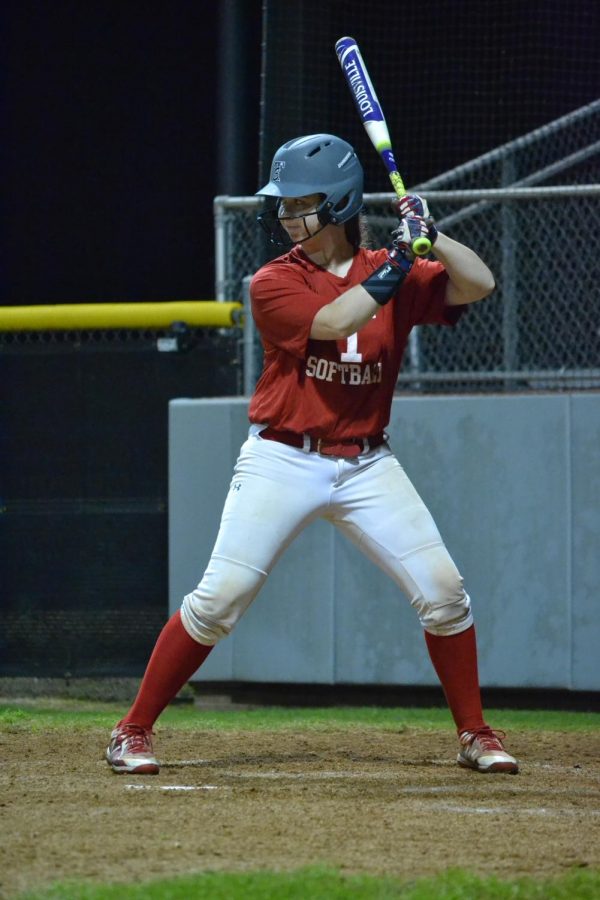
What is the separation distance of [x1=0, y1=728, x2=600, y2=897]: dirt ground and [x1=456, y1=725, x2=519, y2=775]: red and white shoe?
4cm

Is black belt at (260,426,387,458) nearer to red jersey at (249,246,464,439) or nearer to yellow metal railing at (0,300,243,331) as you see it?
red jersey at (249,246,464,439)

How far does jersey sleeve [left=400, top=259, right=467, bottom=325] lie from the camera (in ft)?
15.5

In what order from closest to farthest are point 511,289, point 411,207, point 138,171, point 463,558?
point 411,207 < point 463,558 < point 511,289 < point 138,171

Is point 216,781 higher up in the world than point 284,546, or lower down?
lower down

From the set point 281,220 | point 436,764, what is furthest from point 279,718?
point 281,220

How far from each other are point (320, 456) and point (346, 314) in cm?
51

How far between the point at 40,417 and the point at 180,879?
4.58 m

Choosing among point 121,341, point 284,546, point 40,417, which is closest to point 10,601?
point 40,417

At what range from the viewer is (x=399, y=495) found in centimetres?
464

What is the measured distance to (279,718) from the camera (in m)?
6.45

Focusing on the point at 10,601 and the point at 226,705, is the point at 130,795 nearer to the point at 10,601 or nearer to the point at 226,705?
the point at 226,705

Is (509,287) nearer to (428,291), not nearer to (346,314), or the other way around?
(428,291)

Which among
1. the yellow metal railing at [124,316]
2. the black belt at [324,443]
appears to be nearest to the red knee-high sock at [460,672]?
A: the black belt at [324,443]

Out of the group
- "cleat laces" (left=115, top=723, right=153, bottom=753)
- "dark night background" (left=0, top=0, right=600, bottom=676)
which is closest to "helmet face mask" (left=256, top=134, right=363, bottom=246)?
"cleat laces" (left=115, top=723, right=153, bottom=753)
